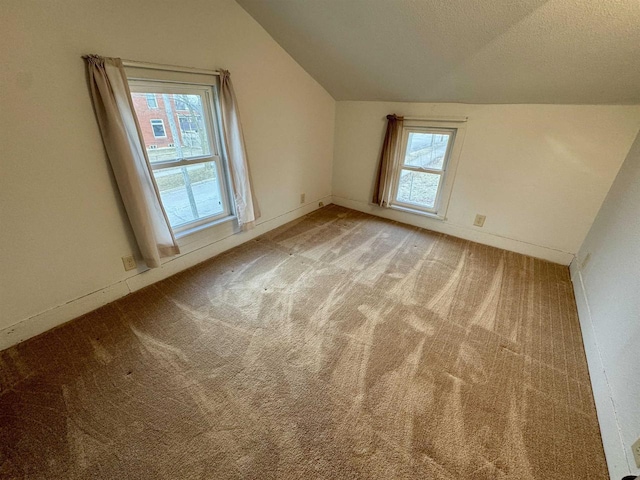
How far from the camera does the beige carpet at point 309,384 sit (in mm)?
1125

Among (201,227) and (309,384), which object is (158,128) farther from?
(309,384)

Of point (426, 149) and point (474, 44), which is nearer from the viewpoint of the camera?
point (474, 44)

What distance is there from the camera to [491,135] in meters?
2.70

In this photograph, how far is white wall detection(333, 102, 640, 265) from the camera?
2.27 meters

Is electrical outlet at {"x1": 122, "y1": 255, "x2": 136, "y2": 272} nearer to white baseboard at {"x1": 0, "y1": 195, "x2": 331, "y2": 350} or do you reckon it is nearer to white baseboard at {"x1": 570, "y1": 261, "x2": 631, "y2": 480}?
white baseboard at {"x1": 0, "y1": 195, "x2": 331, "y2": 350}

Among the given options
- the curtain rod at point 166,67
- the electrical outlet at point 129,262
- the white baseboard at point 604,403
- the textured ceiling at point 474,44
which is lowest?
the white baseboard at point 604,403

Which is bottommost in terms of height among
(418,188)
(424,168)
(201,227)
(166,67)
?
(201,227)

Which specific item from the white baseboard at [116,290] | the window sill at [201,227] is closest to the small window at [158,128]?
the window sill at [201,227]

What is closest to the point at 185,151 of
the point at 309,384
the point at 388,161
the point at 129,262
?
the point at 129,262

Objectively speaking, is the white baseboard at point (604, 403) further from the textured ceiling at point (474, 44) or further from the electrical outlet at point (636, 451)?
the textured ceiling at point (474, 44)

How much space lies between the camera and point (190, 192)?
2379mm

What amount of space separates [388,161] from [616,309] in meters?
2.46

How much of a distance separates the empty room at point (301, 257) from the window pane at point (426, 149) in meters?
0.07

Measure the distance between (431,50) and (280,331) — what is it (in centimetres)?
249
